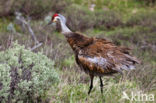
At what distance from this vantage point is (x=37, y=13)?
44.4 feet

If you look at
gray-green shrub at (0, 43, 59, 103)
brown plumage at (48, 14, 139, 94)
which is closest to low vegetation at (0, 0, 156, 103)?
gray-green shrub at (0, 43, 59, 103)

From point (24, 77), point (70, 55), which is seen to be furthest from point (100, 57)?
point (70, 55)

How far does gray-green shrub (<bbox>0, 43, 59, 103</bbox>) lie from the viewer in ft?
14.5

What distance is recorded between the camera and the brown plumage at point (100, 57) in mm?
5039

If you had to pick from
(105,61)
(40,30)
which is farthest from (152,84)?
(40,30)

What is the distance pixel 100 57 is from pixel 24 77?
1350 mm

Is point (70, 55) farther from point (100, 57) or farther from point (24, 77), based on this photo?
point (24, 77)

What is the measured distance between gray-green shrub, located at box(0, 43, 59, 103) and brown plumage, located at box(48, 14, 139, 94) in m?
0.60

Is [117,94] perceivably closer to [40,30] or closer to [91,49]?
[91,49]

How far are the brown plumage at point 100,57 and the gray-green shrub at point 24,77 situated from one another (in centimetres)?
60

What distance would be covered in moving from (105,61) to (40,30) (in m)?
6.88

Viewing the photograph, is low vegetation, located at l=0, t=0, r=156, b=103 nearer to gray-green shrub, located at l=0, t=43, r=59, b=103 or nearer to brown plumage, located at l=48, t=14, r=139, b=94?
gray-green shrub, located at l=0, t=43, r=59, b=103

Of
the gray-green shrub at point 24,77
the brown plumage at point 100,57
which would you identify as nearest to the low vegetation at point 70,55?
the gray-green shrub at point 24,77

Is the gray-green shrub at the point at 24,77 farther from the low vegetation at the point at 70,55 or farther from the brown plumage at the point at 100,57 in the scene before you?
the brown plumage at the point at 100,57
